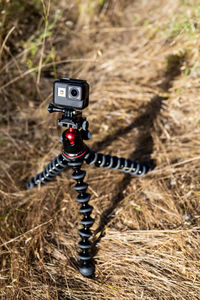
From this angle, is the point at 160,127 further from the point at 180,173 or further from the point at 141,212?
the point at 141,212

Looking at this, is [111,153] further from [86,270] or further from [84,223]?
[86,270]

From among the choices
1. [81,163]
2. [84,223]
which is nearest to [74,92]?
[81,163]

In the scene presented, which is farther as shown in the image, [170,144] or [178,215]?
[170,144]

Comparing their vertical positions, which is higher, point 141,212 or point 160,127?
point 160,127

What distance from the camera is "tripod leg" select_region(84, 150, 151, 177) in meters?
1.98

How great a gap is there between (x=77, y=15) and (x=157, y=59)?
1.84m

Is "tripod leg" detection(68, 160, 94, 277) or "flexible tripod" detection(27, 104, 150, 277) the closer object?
"flexible tripod" detection(27, 104, 150, 277)

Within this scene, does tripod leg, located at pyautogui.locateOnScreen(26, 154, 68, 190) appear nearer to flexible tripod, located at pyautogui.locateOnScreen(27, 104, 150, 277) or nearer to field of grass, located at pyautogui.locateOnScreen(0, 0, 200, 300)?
flexible tripod, located at pyautogui.locateOnScreen(27, 104, 150, 277)

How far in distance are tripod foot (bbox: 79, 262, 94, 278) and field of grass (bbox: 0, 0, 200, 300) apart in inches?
2.4

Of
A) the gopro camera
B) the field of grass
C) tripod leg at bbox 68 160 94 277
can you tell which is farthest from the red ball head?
the field of grass

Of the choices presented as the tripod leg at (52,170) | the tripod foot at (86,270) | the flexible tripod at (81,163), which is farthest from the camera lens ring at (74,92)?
the tripod foot at (86,270)

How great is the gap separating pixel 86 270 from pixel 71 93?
1.36 meters

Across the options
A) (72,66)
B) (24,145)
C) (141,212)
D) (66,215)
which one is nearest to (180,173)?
(141,212)

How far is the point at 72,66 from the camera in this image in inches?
149
